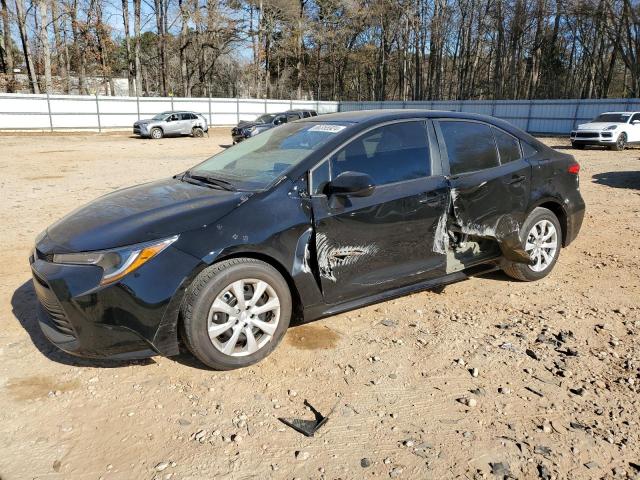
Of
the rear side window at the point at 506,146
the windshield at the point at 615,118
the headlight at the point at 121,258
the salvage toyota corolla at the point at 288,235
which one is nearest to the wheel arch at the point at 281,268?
the salvage toyota corolla at the point at 288,235

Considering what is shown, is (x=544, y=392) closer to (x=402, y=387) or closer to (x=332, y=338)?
(x=402, y=387)

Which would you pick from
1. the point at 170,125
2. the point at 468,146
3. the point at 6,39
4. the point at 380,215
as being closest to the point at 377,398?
the point at 380,215

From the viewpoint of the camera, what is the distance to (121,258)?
2900 millimetres

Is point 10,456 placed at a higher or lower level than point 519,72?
lower

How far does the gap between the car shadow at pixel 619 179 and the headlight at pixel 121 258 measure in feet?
32.5

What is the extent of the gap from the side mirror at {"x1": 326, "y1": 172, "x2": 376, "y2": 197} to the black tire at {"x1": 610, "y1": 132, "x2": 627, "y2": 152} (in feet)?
64.3

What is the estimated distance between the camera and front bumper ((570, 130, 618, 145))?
19.1 meters

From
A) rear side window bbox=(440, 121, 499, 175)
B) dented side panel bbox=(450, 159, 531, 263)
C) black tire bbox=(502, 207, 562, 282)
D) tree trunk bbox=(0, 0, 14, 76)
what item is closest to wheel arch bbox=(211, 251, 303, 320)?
dented side panel bbox=(450, 159, 531, 263)

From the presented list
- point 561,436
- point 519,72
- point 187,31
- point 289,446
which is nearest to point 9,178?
point 289,446

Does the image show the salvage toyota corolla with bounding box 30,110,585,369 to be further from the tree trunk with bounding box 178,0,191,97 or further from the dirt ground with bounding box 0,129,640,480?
the tree trunk with bounding box 178,0,191,97

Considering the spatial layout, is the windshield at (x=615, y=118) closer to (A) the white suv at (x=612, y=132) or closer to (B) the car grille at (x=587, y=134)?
(A) the white suv at (x=612, y=132)

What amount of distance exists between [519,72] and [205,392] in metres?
52.9

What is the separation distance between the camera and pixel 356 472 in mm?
2391

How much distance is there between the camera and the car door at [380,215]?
3449mm
